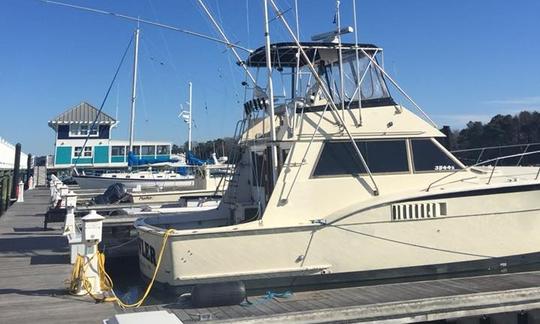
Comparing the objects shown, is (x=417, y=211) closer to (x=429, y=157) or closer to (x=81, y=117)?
(x=429, y=157)

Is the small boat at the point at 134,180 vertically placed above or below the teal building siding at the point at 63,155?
below

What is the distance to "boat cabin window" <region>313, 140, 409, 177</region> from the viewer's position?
26.8 feet

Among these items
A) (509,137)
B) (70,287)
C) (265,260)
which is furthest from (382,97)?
(509,137)

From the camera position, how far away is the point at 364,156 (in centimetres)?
834

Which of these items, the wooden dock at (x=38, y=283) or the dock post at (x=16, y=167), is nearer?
the wooden dock at (x=38, y=283)

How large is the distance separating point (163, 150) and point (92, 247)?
39.3 m

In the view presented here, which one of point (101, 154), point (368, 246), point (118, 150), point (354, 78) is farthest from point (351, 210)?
point (118, 150)

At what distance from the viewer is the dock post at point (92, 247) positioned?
6844mm

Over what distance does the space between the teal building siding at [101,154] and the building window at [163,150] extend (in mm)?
4457

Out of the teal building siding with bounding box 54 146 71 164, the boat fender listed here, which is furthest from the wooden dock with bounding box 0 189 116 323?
the teal building siding with bounding box 54 146 71 164

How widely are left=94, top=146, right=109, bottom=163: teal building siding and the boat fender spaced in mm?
40816

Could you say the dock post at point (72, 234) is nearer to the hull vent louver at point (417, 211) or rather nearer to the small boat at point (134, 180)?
the hull vent louver at point (417, 211)

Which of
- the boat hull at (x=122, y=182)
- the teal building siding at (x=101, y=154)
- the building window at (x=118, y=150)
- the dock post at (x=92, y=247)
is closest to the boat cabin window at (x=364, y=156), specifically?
the dock post at (x=92, y=247)

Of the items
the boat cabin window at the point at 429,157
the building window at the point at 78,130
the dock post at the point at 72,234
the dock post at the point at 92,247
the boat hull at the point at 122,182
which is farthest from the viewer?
the building window at the point at 78,130
